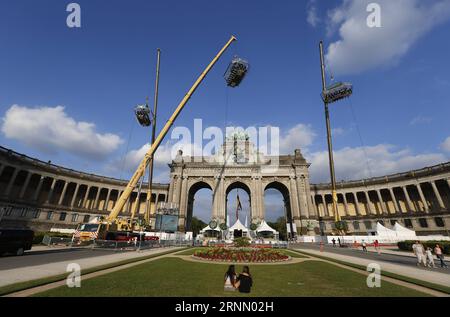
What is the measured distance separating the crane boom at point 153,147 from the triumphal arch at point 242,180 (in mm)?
34779

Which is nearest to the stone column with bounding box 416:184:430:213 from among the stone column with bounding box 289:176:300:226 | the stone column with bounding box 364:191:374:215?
the stone column with bounding box 364:191:374:215

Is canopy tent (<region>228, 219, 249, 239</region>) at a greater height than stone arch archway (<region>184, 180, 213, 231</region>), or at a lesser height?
lesser

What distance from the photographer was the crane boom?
32906mm

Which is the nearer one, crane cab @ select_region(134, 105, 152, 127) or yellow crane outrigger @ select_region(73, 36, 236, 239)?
yellow crane outrigger @ select_region(73, 36, 236, 239)

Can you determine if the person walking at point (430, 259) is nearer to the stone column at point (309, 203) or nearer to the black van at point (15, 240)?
the black van at point (15, 240)

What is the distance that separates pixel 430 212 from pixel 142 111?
7698 centimetres

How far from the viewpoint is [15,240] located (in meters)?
20.3

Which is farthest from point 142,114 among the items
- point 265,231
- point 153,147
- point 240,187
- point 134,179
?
point 265,231

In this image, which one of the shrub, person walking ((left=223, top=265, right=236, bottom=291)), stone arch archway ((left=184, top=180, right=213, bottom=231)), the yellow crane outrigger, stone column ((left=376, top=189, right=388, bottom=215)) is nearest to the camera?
person walking ((left=223, top=265, right=236, bottom=291))

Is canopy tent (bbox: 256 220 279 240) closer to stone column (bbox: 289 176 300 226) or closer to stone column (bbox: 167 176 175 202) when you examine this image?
stone column (bbox: 289 176 300 226)

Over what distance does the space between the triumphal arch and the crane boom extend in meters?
34.8

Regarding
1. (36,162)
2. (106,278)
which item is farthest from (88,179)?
(106,278)
